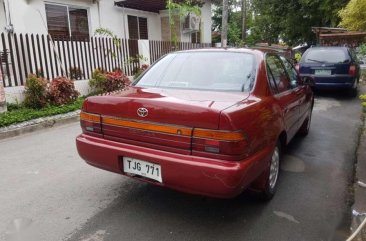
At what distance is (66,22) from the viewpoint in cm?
1109

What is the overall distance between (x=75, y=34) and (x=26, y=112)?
16.3ft

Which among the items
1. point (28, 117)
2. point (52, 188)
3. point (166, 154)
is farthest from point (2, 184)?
point (28, 117)

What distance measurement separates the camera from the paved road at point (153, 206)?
9.50ft

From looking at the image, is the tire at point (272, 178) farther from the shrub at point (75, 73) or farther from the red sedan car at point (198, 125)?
the shrub at point (75, 73)

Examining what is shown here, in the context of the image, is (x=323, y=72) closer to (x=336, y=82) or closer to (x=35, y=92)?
(x=336, y=82)

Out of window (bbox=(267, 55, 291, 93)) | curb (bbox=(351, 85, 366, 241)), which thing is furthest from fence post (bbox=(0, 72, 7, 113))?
curb (bbox=(351, 85, 366, 241))

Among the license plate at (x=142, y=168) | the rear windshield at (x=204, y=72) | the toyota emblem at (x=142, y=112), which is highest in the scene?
the rear windshield at (x=204, y=72)

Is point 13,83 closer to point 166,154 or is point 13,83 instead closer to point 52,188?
point 52,188

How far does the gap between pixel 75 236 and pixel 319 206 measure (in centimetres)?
234

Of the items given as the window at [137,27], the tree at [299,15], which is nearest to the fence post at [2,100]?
the window at [137,27]

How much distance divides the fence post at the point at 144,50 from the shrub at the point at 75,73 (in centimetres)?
255

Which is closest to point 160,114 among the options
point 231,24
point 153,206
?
point 153,206

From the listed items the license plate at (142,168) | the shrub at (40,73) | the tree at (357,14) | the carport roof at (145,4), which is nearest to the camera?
the license plate at (142,168)

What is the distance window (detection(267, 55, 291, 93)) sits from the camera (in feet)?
11.9
